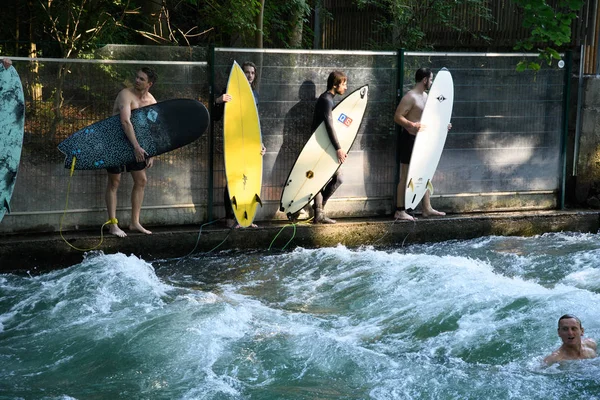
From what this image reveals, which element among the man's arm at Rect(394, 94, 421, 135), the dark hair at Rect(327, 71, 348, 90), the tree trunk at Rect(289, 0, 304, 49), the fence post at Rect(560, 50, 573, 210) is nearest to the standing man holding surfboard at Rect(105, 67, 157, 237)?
the dark hair at Rect(327, 71, 348, 90)

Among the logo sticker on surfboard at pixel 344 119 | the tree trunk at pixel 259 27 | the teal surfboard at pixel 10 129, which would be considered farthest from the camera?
the tree trunk at pixel 259 27

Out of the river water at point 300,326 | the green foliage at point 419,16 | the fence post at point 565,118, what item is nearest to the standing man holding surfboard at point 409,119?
the river water at point 300,326

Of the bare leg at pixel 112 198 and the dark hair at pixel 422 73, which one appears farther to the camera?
the dark hair at pixel 422 73

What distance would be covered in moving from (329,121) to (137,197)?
6.88 feet

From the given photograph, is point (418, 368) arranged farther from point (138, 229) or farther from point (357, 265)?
point (138, 229)

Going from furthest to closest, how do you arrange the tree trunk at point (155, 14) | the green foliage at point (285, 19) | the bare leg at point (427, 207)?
the green foliage at point (285, 19) < the tree trunk at point (155, 14) < the bare leg at point (427, 207)

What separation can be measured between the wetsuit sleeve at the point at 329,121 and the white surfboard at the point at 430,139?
925 millimetres

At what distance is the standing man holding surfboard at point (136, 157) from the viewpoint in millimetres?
9031

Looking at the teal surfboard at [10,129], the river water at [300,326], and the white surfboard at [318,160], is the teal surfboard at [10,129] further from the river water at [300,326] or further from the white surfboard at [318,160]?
the white surfboard at [318,160]

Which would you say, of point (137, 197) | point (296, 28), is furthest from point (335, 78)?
point (296, 28)

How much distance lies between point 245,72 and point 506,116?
10.6 ft

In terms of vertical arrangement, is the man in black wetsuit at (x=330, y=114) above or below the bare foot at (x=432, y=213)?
above

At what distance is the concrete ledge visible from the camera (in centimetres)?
884

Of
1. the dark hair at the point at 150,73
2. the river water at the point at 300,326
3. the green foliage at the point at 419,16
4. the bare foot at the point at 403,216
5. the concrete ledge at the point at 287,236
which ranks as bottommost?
the river water at the point at 300,326
